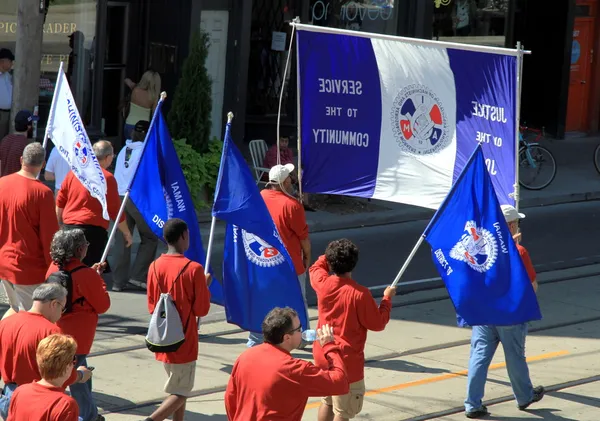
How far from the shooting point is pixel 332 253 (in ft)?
26.1

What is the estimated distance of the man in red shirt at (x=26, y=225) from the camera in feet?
29.9

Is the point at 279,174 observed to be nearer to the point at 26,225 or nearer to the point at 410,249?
the point at 26,225

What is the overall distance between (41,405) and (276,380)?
48.7 inches

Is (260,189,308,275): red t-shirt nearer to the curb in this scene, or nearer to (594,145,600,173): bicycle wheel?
the curb

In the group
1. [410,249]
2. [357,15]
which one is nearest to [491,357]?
[410,249]

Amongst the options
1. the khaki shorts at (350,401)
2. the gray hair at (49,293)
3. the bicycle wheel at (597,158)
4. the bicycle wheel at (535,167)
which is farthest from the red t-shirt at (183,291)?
the bicycle wheel at (597,158)

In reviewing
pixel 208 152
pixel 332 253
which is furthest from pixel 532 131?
pixel 332 253

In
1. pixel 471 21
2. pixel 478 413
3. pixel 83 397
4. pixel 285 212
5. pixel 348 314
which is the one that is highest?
pixel 471 21

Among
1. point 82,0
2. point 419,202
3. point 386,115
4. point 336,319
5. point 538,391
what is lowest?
point 538,391

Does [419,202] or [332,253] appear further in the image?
[419,202]

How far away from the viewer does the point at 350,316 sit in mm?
7895

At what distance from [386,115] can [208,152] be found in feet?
24.6

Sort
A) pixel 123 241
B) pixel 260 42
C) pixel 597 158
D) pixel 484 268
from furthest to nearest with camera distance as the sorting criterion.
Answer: pixel 597 158 < pixel 260 42 < pixel 123 241 < pixel 484 268

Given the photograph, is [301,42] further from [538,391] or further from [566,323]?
[566,323]
